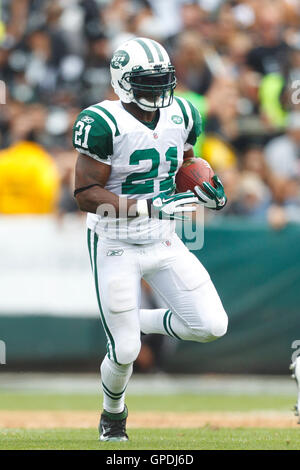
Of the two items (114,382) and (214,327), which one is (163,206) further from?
(114,382)

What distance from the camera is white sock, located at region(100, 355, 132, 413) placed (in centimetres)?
597

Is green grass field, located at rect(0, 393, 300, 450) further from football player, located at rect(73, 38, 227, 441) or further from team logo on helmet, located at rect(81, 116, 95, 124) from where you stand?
team logo on helmet, located at rect(81, 116, 95, 124)

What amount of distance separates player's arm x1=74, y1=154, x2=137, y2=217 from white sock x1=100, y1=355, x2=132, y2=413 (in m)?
0.97

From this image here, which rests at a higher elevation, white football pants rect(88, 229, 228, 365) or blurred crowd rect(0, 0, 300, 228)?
blurred crowd rect(0, 0, 300, 228)

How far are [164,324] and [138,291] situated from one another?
1.14 ft

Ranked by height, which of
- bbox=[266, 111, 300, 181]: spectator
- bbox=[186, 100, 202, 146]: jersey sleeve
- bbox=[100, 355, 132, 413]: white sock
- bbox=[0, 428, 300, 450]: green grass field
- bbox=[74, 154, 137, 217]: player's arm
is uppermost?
bbox=[266, 111, 300, 181]: spectator

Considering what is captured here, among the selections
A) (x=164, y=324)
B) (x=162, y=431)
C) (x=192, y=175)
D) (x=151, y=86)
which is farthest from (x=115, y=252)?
(x=162, y=431)

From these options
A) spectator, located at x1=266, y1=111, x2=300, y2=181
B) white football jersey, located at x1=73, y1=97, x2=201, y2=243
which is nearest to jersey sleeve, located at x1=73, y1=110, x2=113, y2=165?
white football jersey, located at x1=73, y1=97, x2=201, y2=243

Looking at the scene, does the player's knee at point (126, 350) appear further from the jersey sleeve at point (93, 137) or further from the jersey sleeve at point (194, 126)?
the jersey sleeve at point (194, 126)

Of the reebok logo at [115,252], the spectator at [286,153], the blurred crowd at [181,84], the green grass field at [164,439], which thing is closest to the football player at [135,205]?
the reebok logo at [115,252]

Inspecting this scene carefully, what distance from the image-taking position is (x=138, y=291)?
5.93 meters
